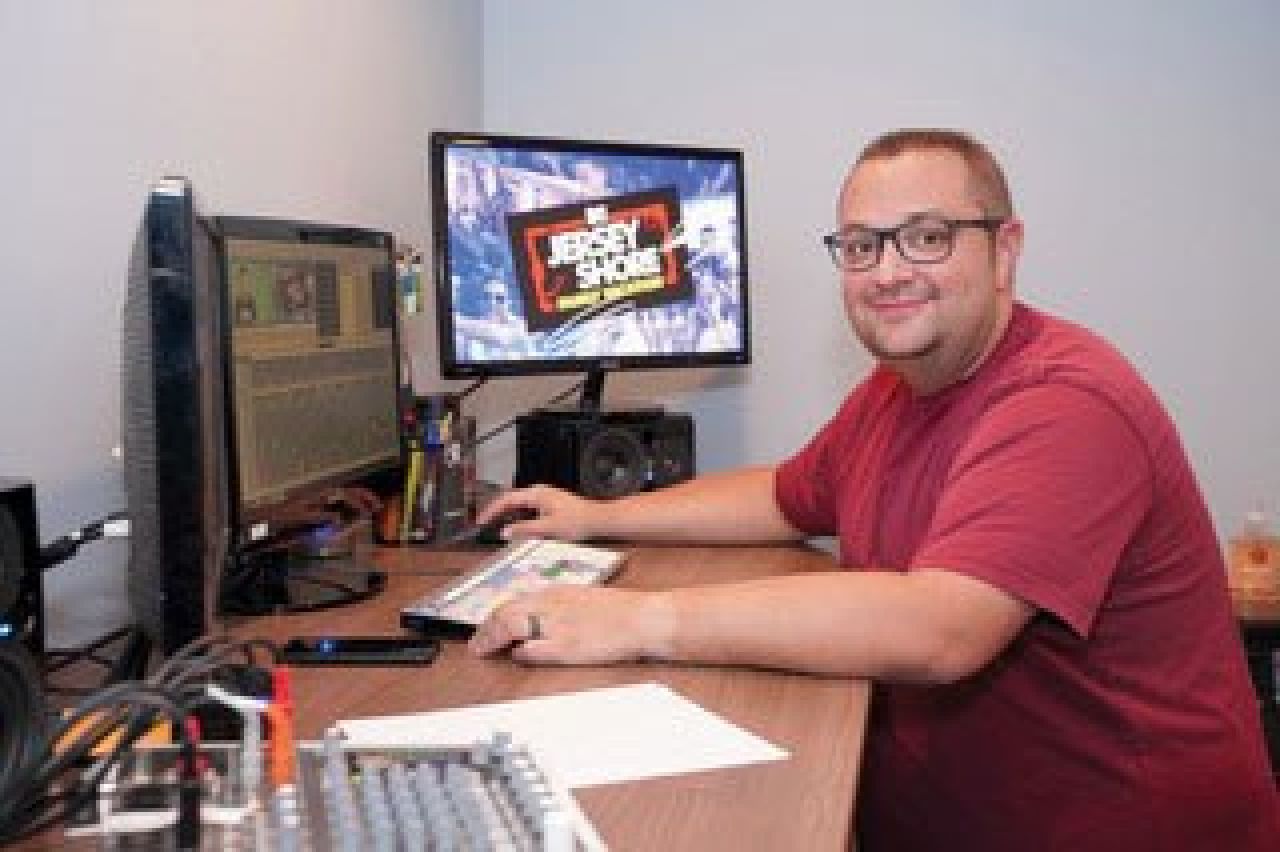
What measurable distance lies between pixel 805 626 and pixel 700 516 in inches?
26.3

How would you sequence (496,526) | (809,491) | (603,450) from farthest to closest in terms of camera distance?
(603,450)
(496,526)
(809,491)

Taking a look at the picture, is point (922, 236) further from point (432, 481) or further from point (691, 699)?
point (432, 481)

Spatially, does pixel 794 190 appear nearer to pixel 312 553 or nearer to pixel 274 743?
pixel 312 553

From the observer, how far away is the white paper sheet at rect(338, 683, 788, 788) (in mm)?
1076

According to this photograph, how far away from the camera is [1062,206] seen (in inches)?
115

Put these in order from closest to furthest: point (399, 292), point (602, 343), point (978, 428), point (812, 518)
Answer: point (978, 428)
point (812, 518)
point (399, 292)
point (602, 343)

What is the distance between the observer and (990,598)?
4.43 ft

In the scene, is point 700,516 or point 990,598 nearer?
point 990,598

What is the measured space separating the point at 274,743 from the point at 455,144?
1.46 m

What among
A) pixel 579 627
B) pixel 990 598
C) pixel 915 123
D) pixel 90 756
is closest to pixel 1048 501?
pixel 990 598

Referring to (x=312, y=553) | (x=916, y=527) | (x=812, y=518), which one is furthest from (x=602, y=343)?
(x=916, y=527)

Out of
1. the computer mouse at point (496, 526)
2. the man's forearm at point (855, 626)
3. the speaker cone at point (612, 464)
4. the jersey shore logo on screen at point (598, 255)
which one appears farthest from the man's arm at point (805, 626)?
the jersey shore logo on screen at point (598, 255)

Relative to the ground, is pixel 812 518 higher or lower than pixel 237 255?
lower

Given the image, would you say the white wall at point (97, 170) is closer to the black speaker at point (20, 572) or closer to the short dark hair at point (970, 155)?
the black speaker at point (20, 572)
